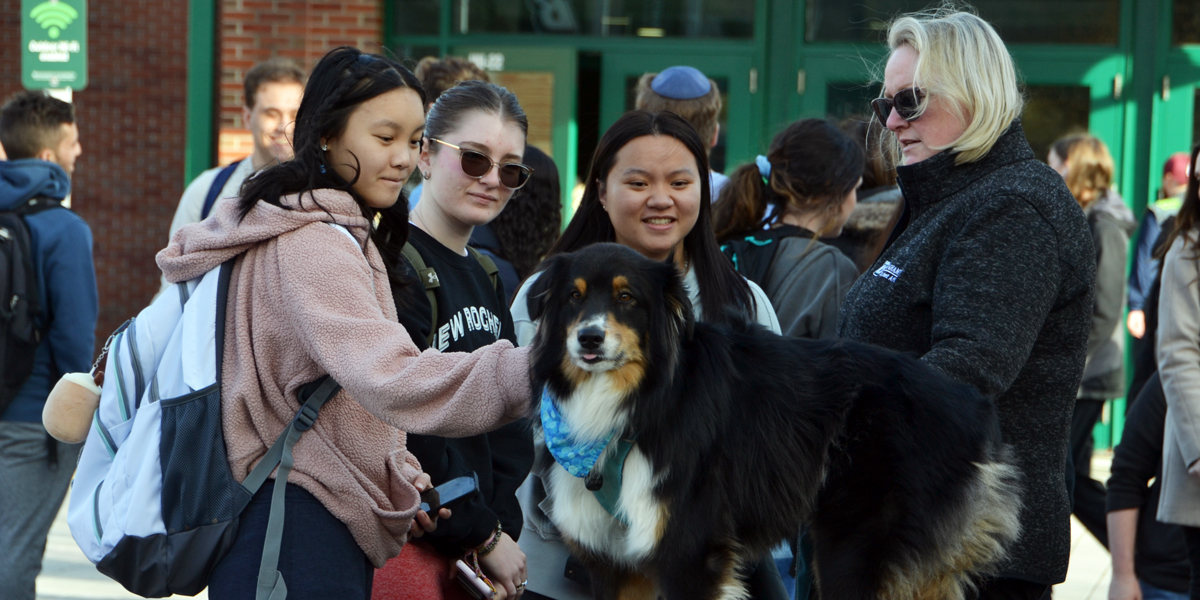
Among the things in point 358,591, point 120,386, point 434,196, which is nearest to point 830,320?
point 434,196

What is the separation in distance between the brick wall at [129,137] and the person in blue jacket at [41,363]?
6783 millimetres

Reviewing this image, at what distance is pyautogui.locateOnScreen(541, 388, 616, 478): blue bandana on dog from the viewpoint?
2.24 m

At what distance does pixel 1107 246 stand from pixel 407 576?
18.6ft

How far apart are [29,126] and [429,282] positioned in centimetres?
352

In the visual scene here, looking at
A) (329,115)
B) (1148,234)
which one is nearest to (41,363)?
(329,115)

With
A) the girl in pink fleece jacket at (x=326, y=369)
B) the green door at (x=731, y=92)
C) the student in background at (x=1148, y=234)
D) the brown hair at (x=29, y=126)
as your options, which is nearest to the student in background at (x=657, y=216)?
the girl in pink fleece jacket at (x=326, y=369)

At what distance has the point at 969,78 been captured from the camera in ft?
8.20

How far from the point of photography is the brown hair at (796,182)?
4.09 meters

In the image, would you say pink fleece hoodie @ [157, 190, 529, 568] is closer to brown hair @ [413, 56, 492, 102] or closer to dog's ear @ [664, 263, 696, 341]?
dog's ear @ [664, 263, 696, 341]

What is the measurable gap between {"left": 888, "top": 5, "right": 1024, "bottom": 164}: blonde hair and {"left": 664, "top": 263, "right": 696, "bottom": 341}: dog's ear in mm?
739

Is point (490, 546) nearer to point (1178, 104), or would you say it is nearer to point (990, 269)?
point (990, 269)

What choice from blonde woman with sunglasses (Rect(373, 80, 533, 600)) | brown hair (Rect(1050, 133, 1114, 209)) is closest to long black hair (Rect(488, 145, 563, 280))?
blonde woman with sunglasses (Rect(373, 80, 533, 600))

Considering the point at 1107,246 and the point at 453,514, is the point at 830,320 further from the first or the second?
the point at 1107,246

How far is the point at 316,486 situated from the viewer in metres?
2.23
